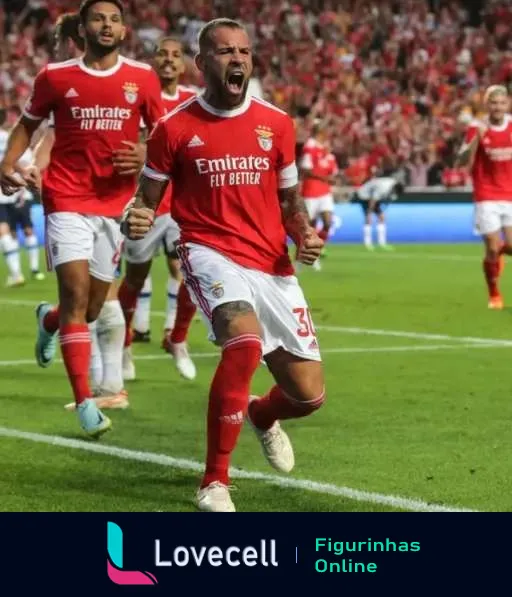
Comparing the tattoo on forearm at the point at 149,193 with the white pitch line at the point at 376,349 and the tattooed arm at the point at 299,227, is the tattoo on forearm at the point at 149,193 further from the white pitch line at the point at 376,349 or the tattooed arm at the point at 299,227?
the white pitch line at the point at 376,349

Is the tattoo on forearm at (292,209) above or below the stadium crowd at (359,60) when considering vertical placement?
above

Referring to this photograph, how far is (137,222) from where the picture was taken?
7172 mm

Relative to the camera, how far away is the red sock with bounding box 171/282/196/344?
11.5 m

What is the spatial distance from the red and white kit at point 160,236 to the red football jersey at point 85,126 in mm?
2002

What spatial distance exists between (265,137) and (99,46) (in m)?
2.24

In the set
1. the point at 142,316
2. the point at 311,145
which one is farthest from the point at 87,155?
the point at 311,145

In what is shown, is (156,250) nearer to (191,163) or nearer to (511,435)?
(511,435)

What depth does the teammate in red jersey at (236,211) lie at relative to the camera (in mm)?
7188

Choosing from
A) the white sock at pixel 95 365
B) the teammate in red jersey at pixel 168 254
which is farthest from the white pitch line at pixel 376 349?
the white sock at pixel 95 365

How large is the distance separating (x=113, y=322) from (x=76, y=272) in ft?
3.65

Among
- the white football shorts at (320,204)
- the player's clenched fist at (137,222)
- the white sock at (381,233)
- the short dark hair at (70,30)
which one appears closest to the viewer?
the player's clenched fist at (137,222)

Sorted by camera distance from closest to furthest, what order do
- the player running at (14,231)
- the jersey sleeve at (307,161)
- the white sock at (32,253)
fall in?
the player running at (14,231) < the white sock at (32,253) < the jersey sleeve at (307,161)

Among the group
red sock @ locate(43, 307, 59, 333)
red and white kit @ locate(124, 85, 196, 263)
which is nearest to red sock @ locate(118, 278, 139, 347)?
red and white kit @ locate(124, 85, 196, 263)
